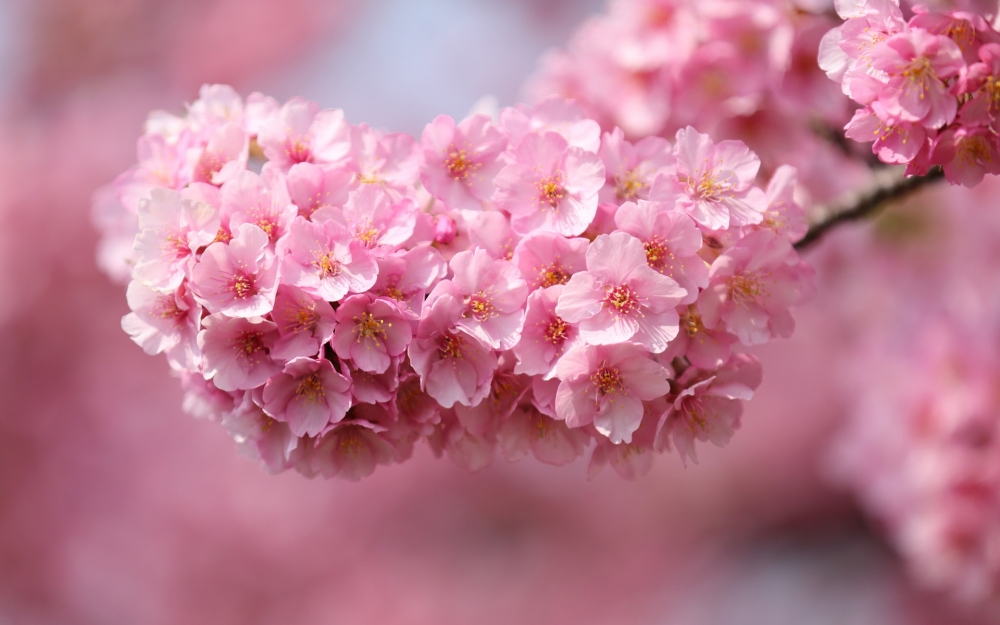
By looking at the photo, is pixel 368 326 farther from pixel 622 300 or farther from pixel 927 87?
pixel 927 87

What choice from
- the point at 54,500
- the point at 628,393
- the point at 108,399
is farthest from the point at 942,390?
the point at 54,500

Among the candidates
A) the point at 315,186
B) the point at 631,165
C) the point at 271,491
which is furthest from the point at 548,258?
the point at 271,491

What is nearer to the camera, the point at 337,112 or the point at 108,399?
the point at 337,112

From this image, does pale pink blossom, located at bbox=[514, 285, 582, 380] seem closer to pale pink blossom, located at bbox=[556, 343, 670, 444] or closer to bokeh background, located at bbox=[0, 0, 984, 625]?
pale pink blossom, located at bbox=[556, 343, 670, 444]

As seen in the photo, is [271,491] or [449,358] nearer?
[449,358]

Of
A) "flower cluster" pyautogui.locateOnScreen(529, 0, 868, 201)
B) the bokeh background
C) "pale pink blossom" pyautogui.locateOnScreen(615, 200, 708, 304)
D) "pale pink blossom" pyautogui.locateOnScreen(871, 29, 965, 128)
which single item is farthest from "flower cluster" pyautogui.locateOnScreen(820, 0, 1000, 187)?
the bokeh background

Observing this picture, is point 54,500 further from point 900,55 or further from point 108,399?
point 900,55

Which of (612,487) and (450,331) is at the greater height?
(450,331)
